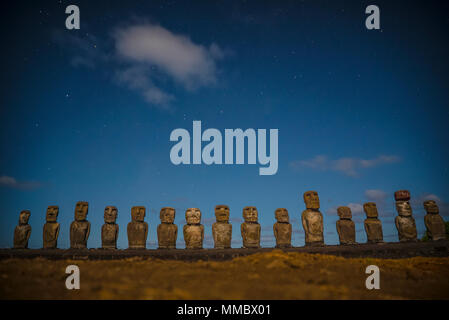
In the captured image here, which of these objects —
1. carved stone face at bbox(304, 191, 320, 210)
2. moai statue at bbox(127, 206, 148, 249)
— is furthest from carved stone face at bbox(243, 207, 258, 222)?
moai statue at bbox(127, 206, 148, 249)

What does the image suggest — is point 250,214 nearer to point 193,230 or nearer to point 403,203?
point 193,230

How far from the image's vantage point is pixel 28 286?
602cm

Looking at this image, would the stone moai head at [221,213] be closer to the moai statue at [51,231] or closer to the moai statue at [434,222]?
the moai statue at [51,231]

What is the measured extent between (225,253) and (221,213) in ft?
8.59

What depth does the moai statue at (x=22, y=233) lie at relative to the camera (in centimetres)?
1482

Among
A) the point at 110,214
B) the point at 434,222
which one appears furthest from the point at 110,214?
the point at 434,222

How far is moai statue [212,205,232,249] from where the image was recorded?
47.6 ft

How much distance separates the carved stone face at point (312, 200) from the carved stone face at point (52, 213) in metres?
11.7

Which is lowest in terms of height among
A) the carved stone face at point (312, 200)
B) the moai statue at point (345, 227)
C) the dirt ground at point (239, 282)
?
the dirt ground at point (239, 282)

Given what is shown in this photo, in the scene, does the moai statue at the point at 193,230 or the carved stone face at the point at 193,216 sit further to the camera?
the carved stone face at the point at 193,216

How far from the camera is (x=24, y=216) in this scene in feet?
50.2

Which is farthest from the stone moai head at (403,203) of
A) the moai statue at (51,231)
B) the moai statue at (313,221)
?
the moai statue at (51,231)

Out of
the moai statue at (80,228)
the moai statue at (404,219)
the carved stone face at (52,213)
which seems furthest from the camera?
the moai statue at (404,219)
